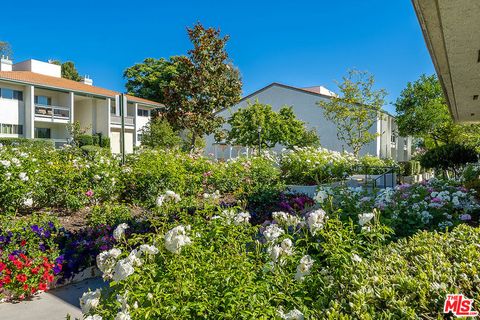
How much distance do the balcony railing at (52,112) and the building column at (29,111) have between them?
1.58 feet

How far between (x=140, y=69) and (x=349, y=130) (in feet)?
93.2

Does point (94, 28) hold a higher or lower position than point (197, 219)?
higher

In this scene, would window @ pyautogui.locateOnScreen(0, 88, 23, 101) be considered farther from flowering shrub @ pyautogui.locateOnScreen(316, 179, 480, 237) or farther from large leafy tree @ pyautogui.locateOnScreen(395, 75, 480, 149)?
large leafy tree @ pyautogui.locateOnScreen(395, 75, 480, 149)

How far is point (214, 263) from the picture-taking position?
2506 mm

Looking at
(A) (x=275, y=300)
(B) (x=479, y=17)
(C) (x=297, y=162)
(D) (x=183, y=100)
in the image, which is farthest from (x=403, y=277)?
(D) (x=183, y=100)

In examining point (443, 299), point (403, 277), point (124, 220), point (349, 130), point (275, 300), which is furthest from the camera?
point (349, 130)

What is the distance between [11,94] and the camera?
26906mm

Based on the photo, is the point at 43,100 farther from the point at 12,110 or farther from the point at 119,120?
the point at 119,120

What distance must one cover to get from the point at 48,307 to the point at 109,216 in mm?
2404

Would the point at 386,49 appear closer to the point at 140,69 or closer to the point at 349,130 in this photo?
the point at 349,130

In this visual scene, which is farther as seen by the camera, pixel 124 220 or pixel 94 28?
pixel 94 28

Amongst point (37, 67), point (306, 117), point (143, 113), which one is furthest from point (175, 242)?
point (143, 113)

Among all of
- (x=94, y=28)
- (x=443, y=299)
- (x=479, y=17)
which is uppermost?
(x=94, y=28)

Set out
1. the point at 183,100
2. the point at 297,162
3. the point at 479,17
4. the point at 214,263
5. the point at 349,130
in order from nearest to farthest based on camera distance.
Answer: the point at 214,263 → the point at 479,17 → the point at 297,162 → the point at 183,100 → the point at 349,130
